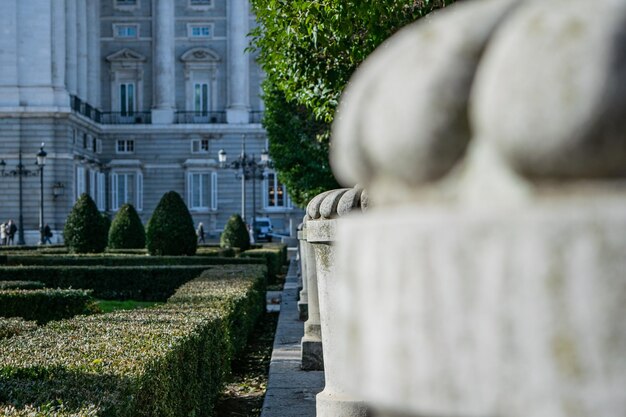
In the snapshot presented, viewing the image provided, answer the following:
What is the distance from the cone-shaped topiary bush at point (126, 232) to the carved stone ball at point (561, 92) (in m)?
26.0

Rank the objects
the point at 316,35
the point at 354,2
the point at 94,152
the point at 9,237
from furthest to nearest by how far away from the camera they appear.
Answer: the point at 94,152, the point at 9,237, the point at 316,35, the point at 354,2

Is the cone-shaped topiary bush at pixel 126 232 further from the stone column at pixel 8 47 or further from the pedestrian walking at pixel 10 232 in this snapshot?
the stone column at pixel 8 47

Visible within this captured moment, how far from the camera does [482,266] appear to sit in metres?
0.95

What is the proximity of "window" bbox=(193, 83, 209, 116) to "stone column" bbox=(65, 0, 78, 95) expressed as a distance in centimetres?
753

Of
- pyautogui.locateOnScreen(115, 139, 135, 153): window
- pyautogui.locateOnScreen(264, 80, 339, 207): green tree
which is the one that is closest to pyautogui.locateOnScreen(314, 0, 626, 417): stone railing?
pyautogui.locateOnScreen(264, 80, 339, 207): green tree

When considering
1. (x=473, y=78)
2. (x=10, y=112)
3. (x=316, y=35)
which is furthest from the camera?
(x=10, y=112)

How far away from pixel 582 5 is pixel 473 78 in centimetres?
14

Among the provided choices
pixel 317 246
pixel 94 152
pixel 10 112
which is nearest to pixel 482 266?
pixel 317 246

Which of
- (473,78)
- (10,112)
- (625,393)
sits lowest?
(625,393)

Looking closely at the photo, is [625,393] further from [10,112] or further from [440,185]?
[10,112]

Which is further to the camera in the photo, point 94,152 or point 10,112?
point 94,152

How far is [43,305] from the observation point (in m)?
11.2

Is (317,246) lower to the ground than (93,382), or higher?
higher

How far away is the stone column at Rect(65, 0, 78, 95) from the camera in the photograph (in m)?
46.8
